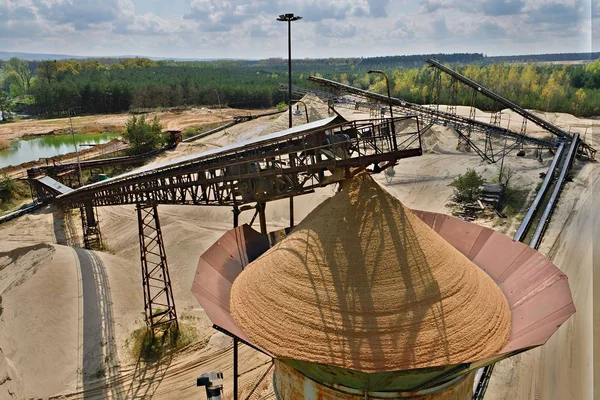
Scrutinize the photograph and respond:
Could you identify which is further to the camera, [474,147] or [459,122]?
[474,147]

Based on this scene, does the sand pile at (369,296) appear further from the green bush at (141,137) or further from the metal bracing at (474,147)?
the green bush at (141,137)

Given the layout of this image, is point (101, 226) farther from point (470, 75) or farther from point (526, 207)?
point (470, 75)

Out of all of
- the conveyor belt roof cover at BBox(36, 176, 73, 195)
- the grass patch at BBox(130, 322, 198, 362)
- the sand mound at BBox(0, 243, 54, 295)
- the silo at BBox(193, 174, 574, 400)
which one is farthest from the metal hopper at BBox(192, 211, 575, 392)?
the conveyor belt roof cover at BBox(36, 176, 73, 195)

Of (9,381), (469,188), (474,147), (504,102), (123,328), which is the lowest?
(9,381)

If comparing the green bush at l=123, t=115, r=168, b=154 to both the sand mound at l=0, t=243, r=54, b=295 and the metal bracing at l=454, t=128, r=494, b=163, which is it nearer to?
the sand mound at l=0, t=243, r=54, b=295

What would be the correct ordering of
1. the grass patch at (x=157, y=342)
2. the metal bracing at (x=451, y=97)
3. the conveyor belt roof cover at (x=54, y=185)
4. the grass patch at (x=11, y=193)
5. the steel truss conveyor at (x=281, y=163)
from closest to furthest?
the steel truss conveyor at (x=281, y=163)
the grass patch at (x=157, y=342)
the conveyor belt roof cover at (x=54, y=185)
the grass patch at (x=11, y=193)
the metal bracing at (x=451, y=97)

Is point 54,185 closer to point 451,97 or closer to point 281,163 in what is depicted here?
point 281,163

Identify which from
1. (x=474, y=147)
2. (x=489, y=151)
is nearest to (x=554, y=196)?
(x=474, y=147)

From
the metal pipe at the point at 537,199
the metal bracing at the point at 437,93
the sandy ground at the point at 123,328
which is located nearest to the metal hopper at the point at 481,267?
the sandy ground at the point at 123,328

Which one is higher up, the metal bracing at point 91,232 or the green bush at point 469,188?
the green bush at point 469,188
